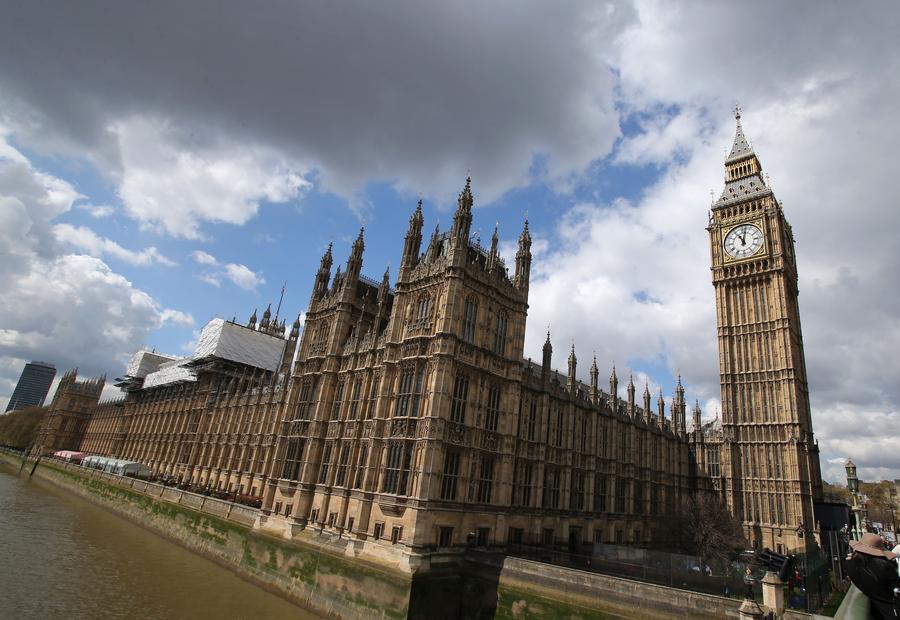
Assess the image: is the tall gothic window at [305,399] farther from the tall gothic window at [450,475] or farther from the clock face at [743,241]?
the clock face at [743,241]

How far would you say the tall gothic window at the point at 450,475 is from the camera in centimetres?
3253

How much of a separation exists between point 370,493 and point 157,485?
159ft

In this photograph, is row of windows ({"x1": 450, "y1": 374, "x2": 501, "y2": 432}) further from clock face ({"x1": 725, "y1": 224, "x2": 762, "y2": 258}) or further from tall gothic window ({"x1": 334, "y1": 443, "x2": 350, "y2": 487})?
clock face ({"x1": 725, "y1": 224, "x2": 762, "y2": 258})

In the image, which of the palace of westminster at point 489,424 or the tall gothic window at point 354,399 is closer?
the palace of westminster at point 489,424

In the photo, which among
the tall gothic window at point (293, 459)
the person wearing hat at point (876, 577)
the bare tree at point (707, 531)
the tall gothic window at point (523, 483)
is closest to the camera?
the person wearing hat at point (876, 577)

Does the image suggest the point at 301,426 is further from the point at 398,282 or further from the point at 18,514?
the point at 18,514

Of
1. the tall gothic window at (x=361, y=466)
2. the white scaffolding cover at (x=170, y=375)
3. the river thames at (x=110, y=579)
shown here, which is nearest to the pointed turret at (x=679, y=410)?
the tall gothic window at (x=361, y=466)

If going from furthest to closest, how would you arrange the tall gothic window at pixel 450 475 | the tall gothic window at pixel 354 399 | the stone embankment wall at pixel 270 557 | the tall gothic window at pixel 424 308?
1. the tall gothic window at pixel 354 399
2. the tall gothic window at pixel 424 308
3. the tall gothic window at pixel 450 475
4. the stone embankment wall at pixel 270 557

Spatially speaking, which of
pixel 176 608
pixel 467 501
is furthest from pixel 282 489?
pixel 467 501

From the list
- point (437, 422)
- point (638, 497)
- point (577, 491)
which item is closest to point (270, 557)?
point (437, 422)

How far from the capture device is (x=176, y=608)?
32062 mm

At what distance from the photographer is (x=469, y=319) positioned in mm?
36969

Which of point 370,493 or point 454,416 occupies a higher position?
point 454,416

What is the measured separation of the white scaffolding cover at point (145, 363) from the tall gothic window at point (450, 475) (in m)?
122
